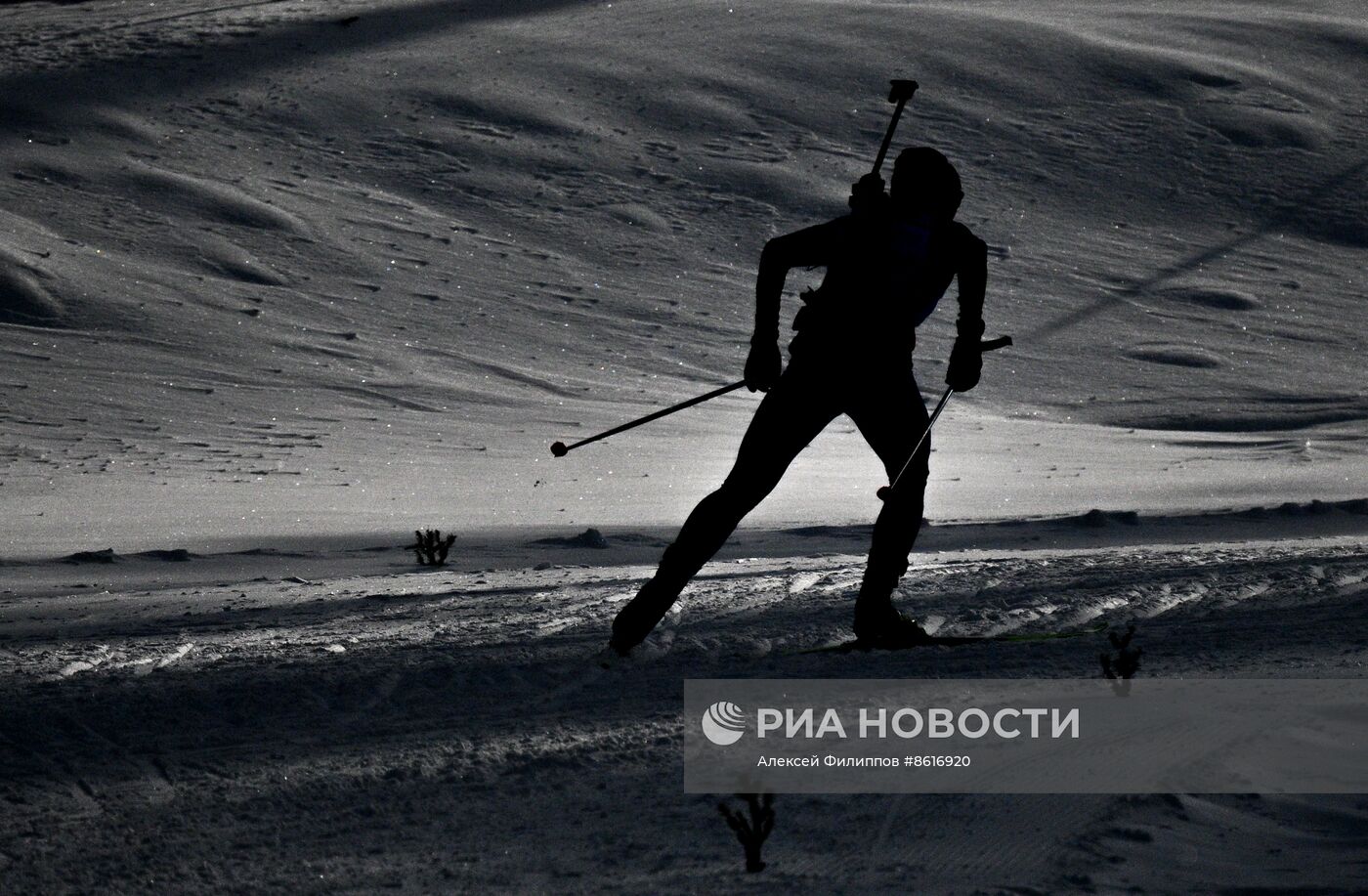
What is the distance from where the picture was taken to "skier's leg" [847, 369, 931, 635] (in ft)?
15.5

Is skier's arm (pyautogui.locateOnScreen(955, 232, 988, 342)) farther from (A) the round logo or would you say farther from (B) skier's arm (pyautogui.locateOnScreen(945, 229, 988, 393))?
(A) the round logo

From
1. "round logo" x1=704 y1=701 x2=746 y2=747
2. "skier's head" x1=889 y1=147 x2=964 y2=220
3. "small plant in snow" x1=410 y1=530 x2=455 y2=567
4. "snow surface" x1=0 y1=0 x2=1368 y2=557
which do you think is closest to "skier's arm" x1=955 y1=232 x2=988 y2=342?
"skier's head" x1=889 y1=147 x2=964 y2=220

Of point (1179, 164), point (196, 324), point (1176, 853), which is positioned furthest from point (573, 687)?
point (1179, 164)

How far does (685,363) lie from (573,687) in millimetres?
18615

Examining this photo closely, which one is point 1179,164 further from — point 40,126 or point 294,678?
point 294,678

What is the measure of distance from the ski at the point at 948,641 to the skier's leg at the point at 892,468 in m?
0.08

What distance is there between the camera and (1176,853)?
3.29 metres

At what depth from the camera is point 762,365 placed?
4.56 m

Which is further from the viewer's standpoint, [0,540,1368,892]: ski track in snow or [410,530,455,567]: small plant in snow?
[410,530,455,567]: small plant in snow

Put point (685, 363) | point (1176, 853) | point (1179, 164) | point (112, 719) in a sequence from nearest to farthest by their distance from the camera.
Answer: point (1176, 853) → point (112, 719) → point (685, 363) → point (1179, 164)

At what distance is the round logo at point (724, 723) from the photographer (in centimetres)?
406

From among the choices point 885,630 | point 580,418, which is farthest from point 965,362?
point 580,418

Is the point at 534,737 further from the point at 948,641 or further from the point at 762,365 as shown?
the point at 948,641

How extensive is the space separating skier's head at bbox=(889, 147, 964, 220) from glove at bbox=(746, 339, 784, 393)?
1.75ft
